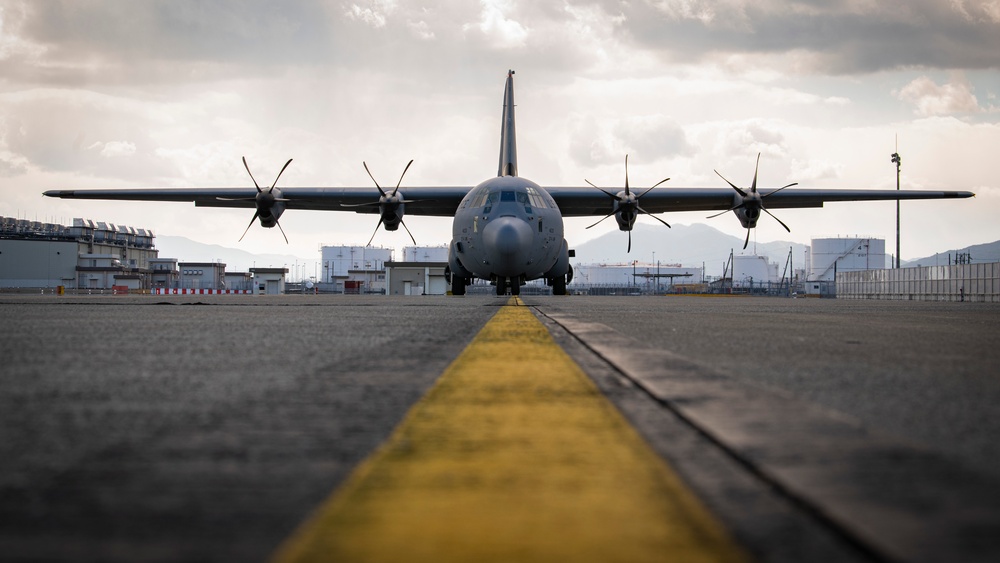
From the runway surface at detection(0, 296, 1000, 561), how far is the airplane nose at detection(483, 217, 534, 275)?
1400 cm

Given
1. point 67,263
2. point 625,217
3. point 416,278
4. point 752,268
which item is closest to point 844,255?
point 752,268

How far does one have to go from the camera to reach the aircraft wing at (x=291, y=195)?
28734mm

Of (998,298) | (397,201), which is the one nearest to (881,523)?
(397,201)

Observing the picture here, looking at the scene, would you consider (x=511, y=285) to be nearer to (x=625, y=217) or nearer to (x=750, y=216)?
(x=625, y=217)

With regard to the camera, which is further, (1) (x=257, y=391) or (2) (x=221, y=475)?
(1) (x=257, y=391)

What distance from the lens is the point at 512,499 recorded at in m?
1.52

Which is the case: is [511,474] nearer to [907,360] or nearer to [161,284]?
[907,360]

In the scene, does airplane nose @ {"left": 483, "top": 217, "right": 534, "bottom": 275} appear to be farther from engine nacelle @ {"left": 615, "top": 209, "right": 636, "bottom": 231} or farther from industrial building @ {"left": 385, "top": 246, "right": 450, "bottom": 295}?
industrial building @ {"left": 385, "top": 246, "right": 450, "bottom": 295}

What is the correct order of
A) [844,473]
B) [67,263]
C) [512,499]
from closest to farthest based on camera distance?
[512,499]
[844,473]
[67,263]

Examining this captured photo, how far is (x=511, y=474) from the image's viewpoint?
1722 mm

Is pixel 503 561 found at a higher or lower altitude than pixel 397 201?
lower

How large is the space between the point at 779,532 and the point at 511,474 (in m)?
0.61

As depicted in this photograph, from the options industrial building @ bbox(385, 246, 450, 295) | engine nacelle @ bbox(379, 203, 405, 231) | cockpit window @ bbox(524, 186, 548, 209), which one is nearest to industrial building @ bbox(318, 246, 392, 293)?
industrial building @ bbox(385, 246, 450, 295)

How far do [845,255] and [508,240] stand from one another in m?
99.6
